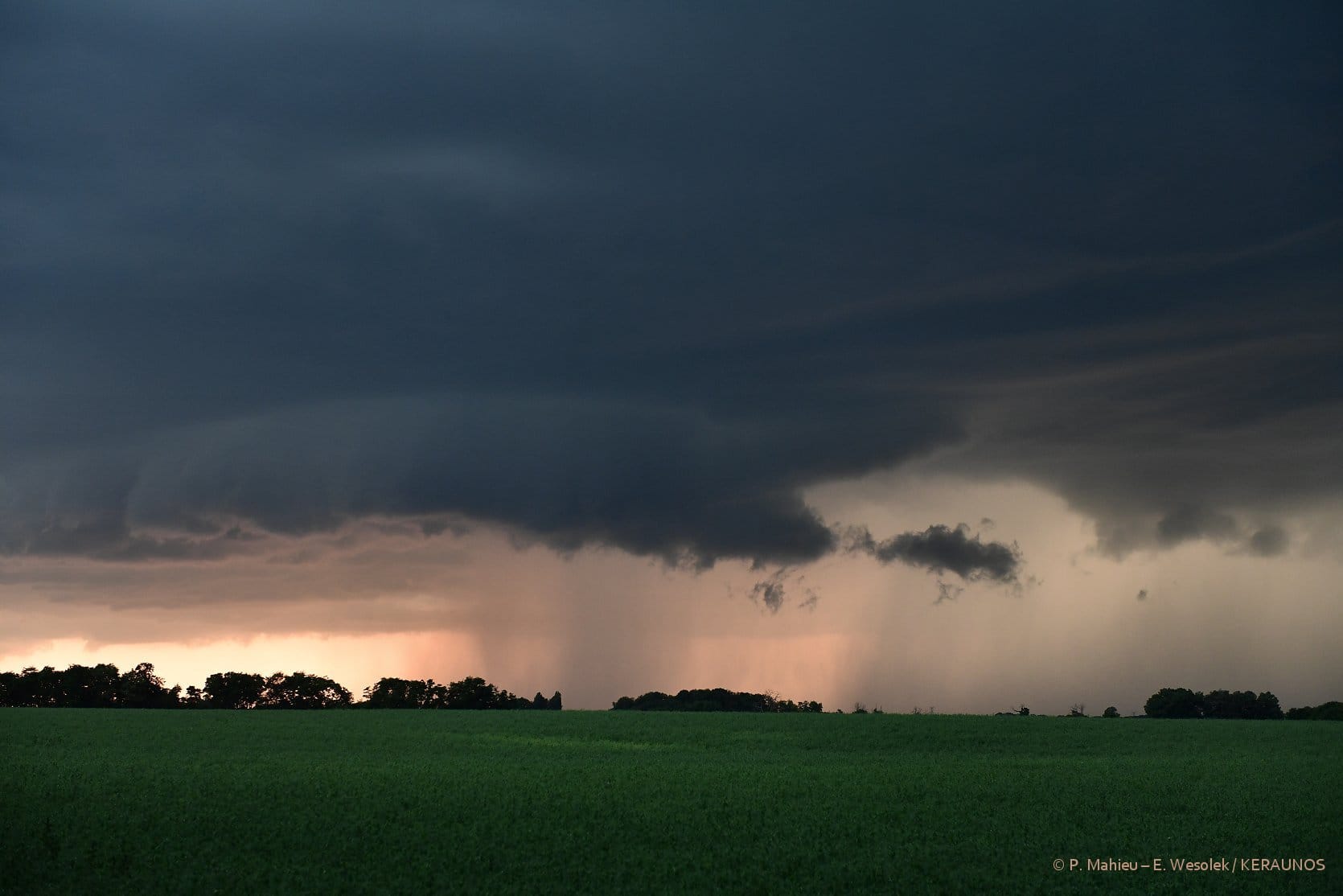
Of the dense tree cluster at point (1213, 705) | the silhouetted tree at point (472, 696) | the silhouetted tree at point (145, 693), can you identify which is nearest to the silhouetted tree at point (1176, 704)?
the dense tree cluster at point (1213, 705)

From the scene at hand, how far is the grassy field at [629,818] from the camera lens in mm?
24734

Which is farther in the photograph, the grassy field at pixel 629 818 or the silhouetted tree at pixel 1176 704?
the silhouetted tree at pixel 1176 704

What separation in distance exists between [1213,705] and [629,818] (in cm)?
6754

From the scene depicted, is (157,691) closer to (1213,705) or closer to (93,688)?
(93,688)

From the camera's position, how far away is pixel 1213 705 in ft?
270

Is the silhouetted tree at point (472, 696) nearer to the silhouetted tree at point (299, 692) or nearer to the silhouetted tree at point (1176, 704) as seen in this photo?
the silhouetted tree at point (299, 692)

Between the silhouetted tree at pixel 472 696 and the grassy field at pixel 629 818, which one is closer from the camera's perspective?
the grassy field at pixel 629 818

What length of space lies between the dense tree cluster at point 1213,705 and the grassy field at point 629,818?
105 feet

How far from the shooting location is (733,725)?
64750 mm

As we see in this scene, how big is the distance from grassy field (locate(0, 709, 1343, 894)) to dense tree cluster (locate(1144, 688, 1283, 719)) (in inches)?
1256

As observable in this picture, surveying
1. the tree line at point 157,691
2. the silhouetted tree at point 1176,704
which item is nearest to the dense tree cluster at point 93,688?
the tree line at point 157,691

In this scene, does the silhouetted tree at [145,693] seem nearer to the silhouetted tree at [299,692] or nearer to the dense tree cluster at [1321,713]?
the silhouetted tree at [299,692]

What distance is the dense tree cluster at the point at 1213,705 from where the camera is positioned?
81.5 metres

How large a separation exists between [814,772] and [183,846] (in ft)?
71.2
